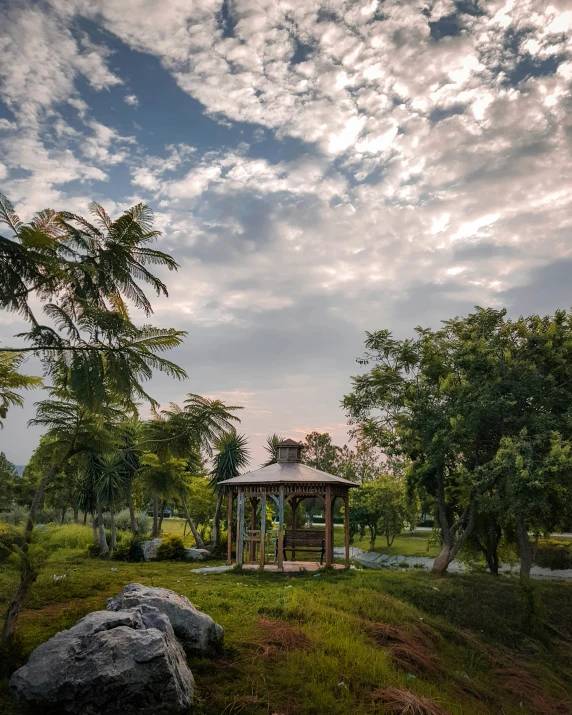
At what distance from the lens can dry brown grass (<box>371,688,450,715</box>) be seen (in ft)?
24.0

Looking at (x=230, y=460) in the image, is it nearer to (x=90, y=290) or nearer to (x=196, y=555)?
(x=196, y=555)

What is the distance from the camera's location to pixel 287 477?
62.1 feet

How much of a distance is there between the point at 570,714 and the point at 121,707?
868 centimetres

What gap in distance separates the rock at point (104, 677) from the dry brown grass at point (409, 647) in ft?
15.6

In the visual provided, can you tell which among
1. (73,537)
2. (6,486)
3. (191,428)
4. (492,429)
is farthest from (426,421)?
(6,486)

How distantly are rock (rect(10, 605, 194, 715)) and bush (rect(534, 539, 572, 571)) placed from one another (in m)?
24.3

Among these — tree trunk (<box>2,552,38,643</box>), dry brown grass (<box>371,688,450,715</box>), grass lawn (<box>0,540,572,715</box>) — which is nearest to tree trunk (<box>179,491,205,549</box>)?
grass lawn (<box>0,540,572,715</box>)

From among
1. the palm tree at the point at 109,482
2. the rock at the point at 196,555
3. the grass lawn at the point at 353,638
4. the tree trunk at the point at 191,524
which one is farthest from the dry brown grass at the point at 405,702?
the tree trunk at the point at 191,524

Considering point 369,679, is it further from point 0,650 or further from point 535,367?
point 535,367

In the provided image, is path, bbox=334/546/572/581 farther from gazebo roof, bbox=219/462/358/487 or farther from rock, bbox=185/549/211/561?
rock, bbox=185/549/211/561

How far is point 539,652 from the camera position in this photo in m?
13.2

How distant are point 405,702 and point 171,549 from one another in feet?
57.7

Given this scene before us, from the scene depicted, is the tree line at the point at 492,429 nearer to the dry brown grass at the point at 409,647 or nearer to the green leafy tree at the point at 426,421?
the green leafy tree at the point at 426,421

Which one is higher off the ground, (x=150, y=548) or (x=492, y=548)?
(x=492, y=548)
